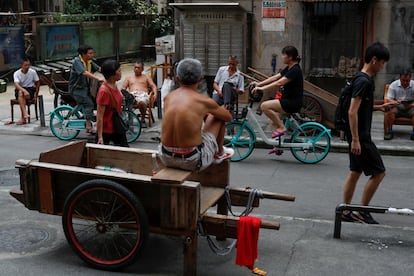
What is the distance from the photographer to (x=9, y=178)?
8578mm

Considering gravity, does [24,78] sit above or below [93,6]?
below

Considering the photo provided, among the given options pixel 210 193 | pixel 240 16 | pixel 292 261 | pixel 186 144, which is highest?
pixel 240 16

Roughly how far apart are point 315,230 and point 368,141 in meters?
1.11

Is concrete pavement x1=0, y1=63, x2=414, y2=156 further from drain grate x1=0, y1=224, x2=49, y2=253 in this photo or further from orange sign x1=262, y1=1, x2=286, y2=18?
drain grate x1=0, y1=224, x2=49, y2=253

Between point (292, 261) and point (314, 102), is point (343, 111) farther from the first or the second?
point (314, 102)

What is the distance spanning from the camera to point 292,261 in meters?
5.41

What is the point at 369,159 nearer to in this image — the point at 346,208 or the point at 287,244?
the point at 346,208

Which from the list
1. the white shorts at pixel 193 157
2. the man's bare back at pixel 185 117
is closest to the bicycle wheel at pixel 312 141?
the white shorts at pixel 193 157

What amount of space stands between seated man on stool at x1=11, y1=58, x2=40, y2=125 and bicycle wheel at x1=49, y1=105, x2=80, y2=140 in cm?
172

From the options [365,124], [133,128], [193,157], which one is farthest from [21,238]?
[133,128]

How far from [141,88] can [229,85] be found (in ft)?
6.88

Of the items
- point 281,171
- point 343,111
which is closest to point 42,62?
point 281,171

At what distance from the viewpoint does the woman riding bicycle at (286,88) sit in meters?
8.88

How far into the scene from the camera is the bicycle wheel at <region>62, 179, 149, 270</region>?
15.9 ft
